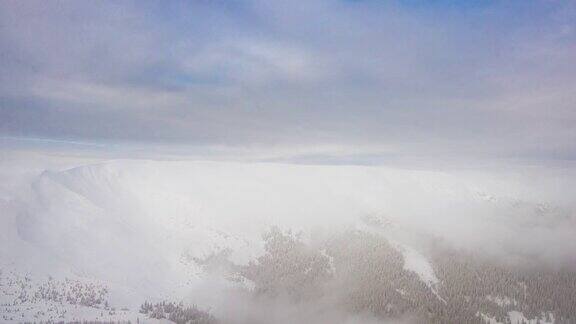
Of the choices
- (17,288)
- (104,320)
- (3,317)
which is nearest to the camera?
(3,317)

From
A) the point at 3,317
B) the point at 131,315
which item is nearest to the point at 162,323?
the point at 131,315

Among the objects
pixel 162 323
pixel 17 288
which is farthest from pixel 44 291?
pixel 162 323

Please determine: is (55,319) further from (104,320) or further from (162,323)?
(162,323)

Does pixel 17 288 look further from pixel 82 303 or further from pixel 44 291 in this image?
pixel 82 303

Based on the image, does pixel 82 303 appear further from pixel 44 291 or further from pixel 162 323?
pixel 162 323

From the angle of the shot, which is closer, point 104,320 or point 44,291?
point 104,320

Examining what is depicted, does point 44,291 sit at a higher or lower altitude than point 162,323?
higher

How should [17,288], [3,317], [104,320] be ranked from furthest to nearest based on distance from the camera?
[17,288], [104,320], [3,317]

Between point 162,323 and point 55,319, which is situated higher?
point 55,319

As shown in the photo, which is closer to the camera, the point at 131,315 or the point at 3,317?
the point at 3,317
